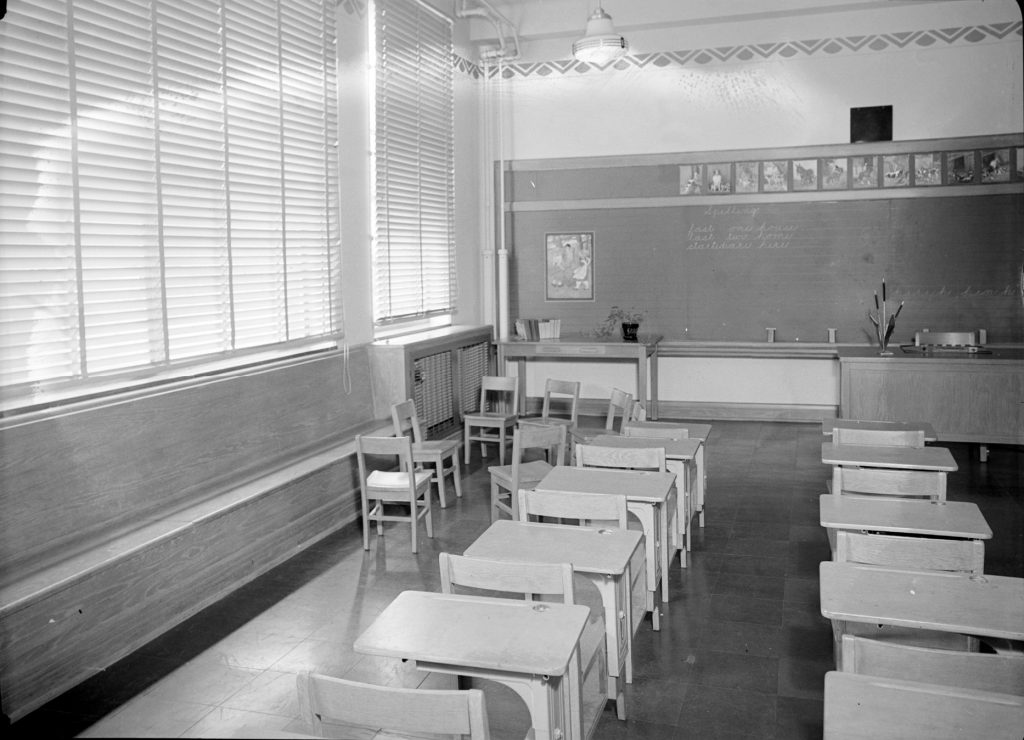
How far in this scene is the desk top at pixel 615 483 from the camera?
402cm

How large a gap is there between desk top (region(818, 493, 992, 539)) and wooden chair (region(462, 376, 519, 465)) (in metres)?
3.83

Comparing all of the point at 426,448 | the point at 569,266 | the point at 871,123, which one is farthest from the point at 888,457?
the point at 569,266

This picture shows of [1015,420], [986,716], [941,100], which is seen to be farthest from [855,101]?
[986,716]

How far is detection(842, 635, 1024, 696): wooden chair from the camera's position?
228 cm

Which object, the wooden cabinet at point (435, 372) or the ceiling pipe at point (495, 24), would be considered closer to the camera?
the wooden cabinet at point (435, 372)

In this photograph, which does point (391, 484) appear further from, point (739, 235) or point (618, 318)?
point (739, 235)

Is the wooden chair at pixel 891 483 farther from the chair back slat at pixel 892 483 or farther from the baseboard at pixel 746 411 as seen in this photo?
the baseboard at pixel 746 411

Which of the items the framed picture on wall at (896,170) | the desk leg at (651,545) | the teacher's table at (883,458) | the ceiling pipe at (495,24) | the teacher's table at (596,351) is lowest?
the desk leg at (651,545)

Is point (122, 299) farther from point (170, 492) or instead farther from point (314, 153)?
point (314, 153)

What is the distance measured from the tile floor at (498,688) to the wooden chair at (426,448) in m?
0.27

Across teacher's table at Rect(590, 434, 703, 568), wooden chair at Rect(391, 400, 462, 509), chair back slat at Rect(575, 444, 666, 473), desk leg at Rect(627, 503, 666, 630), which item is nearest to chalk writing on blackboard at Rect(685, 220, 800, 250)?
wooden chair at Rect(391, 400, 462, 509)

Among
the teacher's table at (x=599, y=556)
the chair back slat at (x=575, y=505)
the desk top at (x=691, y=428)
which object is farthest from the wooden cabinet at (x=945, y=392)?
the teacher's table at (x=599, y=556)

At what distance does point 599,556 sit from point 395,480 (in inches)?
104

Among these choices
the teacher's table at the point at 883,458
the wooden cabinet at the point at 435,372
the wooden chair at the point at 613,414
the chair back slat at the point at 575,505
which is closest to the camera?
the chair back slat at the point at 575,505
